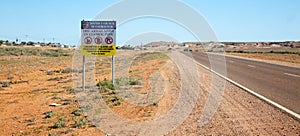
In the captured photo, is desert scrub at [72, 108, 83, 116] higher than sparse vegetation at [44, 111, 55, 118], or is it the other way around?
desert scrub at [72, 108, 83, 116]

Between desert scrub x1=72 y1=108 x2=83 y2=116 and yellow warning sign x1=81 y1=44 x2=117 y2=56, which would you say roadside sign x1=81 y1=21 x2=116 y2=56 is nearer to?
yellow warning sign x1=81 y1=44 x2=117 y2=56

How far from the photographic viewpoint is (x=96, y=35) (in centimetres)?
1357

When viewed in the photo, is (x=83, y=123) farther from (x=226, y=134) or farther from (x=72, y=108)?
(x=226, y=134)

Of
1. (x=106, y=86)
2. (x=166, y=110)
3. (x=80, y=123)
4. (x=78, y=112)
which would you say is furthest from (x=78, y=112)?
(x=106, y=86)

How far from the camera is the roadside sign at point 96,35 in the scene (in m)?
13.5

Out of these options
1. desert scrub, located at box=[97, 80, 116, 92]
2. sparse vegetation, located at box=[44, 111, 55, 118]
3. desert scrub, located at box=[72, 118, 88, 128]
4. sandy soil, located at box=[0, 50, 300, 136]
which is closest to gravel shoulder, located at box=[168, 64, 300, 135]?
sandy soil, located at box=[0, 50, 300, 136]

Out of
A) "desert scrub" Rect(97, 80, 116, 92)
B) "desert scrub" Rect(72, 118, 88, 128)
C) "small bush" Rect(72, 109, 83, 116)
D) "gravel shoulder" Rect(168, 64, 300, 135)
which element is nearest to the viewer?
"gravel shoulder" Rect(168, 64, 300, 135)

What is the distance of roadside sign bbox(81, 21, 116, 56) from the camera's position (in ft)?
44.2

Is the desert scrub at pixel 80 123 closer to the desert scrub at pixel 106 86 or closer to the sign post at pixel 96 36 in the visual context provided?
the desert scrub at pixel 106 86

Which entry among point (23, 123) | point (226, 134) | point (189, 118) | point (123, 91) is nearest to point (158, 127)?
point (189, 118)

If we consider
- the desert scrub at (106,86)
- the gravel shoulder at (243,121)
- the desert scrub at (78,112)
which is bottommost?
the desert scrub at (78,112)

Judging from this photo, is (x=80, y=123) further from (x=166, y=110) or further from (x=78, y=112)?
(x=166, y=110)

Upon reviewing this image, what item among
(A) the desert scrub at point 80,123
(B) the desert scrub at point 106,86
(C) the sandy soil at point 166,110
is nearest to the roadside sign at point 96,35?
(B) the desert scrub at point 106,86

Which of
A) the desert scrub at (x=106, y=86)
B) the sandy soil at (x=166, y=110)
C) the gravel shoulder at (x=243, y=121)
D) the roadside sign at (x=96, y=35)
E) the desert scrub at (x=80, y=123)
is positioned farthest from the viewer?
the desert scrub at (x=106, y=86)
